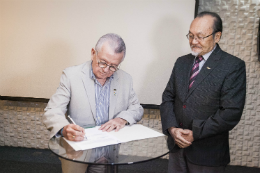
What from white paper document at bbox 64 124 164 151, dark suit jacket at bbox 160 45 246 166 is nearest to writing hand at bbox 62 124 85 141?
white paper document at bbox 64 124 164 151

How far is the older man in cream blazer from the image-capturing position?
1833 millimetres

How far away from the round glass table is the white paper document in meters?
0.04

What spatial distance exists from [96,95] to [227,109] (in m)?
1.05

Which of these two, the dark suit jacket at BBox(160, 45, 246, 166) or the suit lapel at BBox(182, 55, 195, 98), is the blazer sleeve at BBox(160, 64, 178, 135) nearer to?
the dark suit jacket at BBox(160, 45, 246, 166)

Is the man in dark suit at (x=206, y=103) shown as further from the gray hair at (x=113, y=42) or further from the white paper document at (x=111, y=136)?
the gray hair at (x=113, y=42)

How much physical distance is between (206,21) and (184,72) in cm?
46

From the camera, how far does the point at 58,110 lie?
179 centimetres

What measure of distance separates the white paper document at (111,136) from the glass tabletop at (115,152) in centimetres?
4

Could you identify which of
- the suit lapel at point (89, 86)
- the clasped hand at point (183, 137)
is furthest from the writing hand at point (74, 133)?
the clasped hand at point (183, 137)

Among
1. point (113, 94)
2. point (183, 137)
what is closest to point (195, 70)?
point (183, 137)

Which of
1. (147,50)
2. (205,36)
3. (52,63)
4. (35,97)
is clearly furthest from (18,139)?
(205,36)

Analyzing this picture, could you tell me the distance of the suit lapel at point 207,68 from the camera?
191cm

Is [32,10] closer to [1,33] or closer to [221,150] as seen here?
[1,33]

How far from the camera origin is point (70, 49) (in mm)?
3590
